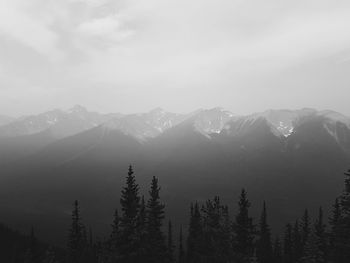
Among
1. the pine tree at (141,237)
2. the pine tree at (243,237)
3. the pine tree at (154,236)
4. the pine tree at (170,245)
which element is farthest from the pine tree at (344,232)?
the pine tree at (170,245)

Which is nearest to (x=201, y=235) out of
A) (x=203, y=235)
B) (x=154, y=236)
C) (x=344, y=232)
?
(x=203, y=235)

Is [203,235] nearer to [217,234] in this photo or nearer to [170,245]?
[217,234]

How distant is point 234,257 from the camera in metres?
48.6

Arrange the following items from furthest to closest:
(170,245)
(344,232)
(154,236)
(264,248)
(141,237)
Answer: (264,248), (170,245), (154,236), (141,237), (344,232)

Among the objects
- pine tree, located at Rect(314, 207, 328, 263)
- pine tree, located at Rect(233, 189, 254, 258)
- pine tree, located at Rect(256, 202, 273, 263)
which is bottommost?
pine tree, located at Rect(256, 202, 273, 263)

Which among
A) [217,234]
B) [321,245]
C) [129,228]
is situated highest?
[129,228]

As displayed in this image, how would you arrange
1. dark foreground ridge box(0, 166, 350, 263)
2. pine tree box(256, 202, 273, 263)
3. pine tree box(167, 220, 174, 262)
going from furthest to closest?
pine tree box(256, 202, 273, 263), pine tree box(167, 220, 174, 262), dark foreground ridge box(0, 166, 350, 263)

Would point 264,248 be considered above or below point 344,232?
below

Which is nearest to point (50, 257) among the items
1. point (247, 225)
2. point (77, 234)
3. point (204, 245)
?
point (77, 234)

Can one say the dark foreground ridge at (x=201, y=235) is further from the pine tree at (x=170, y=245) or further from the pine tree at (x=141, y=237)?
the pine tree at (x=170, y=245)

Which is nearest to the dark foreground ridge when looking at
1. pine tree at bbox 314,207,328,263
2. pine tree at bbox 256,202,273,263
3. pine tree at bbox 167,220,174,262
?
pine tree at bbox 314,207,328,263

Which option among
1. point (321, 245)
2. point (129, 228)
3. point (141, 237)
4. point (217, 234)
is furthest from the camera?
point (321, 245)

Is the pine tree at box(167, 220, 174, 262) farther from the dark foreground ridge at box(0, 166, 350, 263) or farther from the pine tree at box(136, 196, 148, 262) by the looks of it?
the pine tree at box(136, 196, 148, 262)

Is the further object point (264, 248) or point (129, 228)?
point (264, 248)
